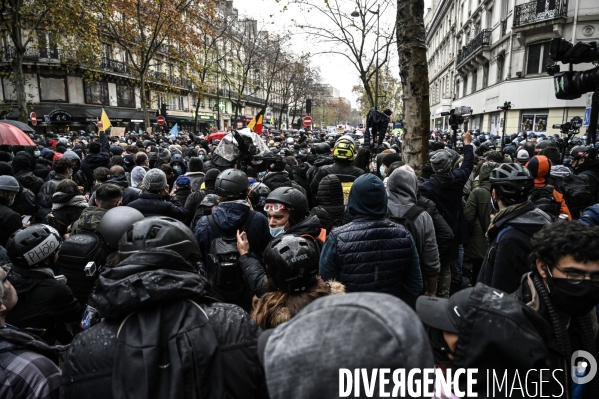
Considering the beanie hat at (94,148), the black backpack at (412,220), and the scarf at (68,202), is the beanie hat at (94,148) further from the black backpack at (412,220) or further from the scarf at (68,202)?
the black backpack at (412,220)

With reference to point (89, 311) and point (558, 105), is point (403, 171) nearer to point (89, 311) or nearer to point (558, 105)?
point (89, 311)

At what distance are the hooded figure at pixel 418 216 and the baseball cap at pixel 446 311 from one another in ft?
6.11

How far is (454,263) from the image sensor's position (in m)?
5.01

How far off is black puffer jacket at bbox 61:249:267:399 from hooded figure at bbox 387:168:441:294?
7.21 ft

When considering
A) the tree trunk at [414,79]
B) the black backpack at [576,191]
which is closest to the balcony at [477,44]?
the tree trunk at [414,79]

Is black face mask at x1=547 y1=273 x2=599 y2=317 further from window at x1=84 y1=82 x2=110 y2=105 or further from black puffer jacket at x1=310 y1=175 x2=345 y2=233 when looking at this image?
window at x1=84 y1=82 x2=110 y2=105

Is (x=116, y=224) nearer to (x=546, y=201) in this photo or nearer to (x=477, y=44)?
(x=546, y=201)

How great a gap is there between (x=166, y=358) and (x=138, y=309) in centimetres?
20

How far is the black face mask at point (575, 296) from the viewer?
174 centimetres

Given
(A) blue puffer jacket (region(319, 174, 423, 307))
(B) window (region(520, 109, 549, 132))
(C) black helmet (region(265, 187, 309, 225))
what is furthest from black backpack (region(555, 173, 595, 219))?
(B) window (region(520, 109, 549, 132))

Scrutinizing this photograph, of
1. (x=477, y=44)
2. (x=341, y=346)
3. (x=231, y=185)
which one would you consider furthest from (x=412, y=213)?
(x=477, y=44)

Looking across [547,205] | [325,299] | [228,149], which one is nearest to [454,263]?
[547,205]

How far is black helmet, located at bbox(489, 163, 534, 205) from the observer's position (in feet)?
8.91

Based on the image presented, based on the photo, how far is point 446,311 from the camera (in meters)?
1.48
